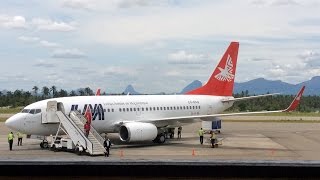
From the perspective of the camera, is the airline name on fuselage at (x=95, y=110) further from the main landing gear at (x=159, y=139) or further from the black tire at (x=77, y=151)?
the main landing gear at (x=159, y=139)

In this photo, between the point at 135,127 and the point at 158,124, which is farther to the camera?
the point at 158,124

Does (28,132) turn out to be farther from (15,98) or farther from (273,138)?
(15,98)

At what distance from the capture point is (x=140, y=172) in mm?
7805

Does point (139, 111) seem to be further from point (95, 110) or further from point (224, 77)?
point (224, 77)

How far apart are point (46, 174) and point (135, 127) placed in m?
26.6

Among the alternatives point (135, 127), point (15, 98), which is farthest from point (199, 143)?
point (15, 98)

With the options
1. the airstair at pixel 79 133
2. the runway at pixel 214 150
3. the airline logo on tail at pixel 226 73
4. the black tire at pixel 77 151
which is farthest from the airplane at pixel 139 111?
the black tire at pixel 77 151

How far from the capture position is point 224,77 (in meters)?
47.0

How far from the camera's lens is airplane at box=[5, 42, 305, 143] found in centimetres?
3278

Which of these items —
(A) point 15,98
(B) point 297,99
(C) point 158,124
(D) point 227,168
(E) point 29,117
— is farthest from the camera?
(A) point 15,98

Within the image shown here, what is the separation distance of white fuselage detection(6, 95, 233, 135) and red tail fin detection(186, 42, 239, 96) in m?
1.73

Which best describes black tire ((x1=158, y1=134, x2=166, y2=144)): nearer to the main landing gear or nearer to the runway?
the main landing gear

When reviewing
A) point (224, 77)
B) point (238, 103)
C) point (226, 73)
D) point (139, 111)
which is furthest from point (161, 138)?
point (238, 103)

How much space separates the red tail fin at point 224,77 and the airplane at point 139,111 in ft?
0.30
